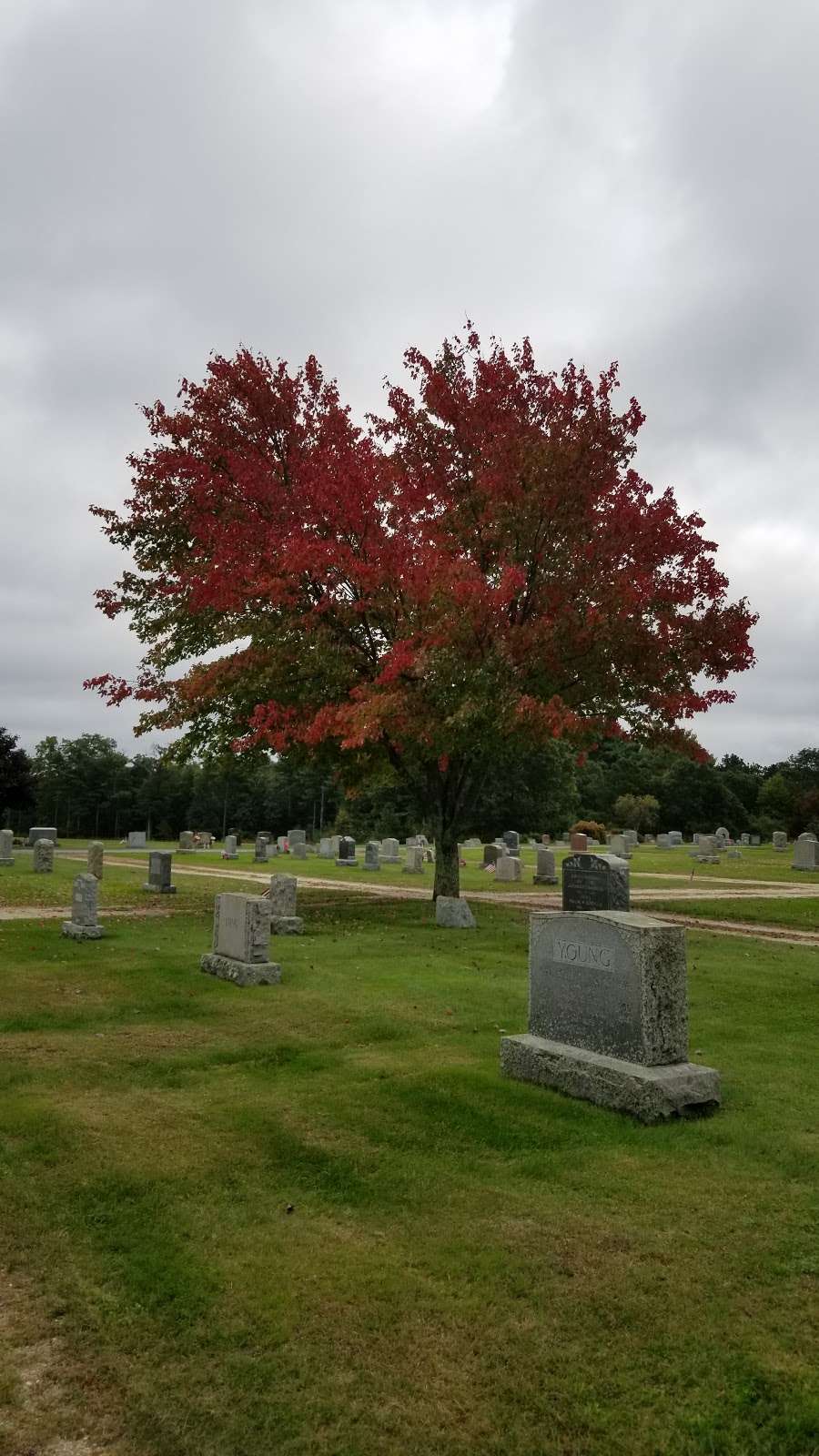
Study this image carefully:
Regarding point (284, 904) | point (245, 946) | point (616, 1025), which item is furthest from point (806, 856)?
point (616, 1025)

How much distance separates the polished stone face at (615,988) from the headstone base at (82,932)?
886 centimetres

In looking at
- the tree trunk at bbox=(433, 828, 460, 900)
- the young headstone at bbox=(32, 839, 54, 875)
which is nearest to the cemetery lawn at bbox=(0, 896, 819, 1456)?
the tree trunk at bbox=(433, 828, 460, 900)

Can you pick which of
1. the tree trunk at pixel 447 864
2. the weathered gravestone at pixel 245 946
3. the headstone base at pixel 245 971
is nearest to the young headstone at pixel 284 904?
the weathered gravestone at pixel 245 946

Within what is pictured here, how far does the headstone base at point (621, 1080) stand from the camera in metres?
6.17

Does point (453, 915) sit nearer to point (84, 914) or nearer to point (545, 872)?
point (84, 914)

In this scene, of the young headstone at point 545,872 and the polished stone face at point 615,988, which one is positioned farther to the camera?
the young headstone at point 545,872

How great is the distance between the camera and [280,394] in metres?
19.6

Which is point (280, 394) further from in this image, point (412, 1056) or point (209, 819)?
point (209, 819)

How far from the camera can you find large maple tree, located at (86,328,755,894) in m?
15.8

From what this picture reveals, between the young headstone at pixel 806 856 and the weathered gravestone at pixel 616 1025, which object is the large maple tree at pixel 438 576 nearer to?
the weathered gravestone at pixel 616 1025

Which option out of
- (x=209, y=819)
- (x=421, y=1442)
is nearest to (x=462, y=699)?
(x=421, y=1442)

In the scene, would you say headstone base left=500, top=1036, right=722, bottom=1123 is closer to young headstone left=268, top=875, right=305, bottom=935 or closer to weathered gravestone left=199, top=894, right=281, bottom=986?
weathered gravestone left=199, top=894, right=281, bottom=986

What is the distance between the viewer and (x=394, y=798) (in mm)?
59844

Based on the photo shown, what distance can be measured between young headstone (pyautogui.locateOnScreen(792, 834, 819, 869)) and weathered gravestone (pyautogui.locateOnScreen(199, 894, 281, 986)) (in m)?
29.1
